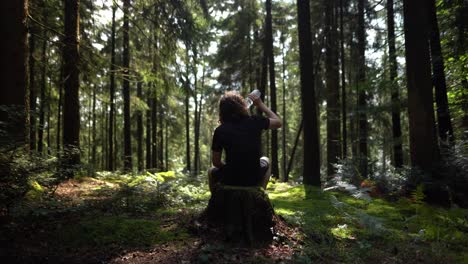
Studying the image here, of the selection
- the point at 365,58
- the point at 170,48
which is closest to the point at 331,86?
the point at 365,58

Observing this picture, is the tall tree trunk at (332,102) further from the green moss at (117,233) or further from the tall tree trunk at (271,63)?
the green moss at (117,233)

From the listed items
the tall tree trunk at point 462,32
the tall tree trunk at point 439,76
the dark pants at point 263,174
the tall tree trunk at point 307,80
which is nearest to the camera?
the dark pants at point 263,174

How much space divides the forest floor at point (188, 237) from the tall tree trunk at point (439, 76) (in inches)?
252

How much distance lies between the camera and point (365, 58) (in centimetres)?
1377

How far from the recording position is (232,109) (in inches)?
155

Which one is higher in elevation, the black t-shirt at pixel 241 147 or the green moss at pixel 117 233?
the black t-shirt at pixel 241 147

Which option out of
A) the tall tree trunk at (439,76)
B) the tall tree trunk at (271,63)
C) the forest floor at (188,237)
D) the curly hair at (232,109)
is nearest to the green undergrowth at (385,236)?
the forest floor at (188,237)

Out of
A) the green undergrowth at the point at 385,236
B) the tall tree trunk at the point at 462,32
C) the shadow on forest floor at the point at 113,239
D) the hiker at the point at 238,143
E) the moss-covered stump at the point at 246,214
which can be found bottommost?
the green undergrowth at the point at 385,236

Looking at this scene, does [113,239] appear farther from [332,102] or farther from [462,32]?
[332,102]

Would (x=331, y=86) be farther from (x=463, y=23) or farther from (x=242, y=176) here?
(x=242, y=176)

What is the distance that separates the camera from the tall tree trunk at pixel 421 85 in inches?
283

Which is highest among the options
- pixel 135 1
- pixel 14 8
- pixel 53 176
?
pixel 135 1

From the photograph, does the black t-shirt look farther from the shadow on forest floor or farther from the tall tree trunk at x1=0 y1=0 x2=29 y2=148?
the tall tree trunk at x1=0 y1=0 x2=29 y2=148

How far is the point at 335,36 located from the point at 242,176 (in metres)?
11.7
